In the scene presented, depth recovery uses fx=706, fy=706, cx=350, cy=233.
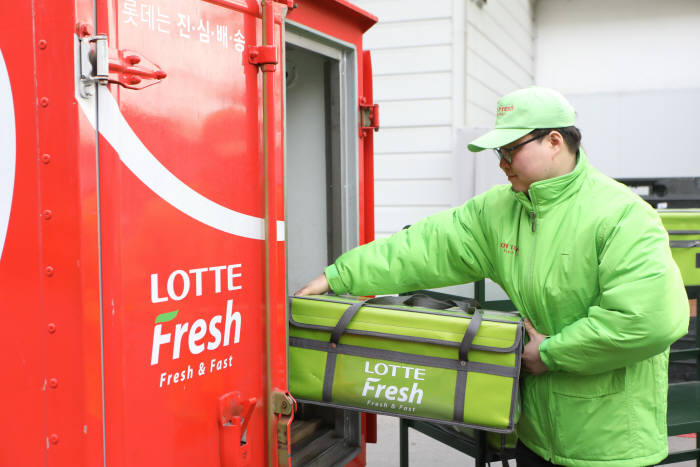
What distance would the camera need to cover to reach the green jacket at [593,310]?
2.08m

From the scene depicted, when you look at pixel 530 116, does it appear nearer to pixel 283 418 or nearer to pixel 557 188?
pixel 557 188

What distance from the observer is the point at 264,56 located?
219 centimetres

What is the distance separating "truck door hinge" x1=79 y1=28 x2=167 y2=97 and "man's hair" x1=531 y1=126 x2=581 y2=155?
1.22m

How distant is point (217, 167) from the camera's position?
206 centimetres

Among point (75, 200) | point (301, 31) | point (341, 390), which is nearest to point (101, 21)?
point (75, 200)

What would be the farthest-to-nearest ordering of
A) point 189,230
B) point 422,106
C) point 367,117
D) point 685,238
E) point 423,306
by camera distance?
point 422,106
point 685,238
point 367,117
point 423,306
point 189,230

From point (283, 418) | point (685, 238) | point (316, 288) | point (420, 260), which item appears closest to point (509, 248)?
point (420, 260)

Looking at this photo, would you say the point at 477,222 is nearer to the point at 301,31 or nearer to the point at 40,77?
the point at 301,31

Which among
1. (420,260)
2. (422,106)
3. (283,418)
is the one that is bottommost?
Result: (283,418)

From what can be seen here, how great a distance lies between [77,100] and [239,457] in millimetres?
1148

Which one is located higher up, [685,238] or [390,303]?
[685,238]

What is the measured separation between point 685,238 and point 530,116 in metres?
2.05

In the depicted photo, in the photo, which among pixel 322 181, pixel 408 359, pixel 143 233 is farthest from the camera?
pixel 322 181

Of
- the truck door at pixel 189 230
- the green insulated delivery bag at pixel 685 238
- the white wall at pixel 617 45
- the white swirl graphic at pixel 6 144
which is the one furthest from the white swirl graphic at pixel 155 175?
the white wall at pixel 617 45
